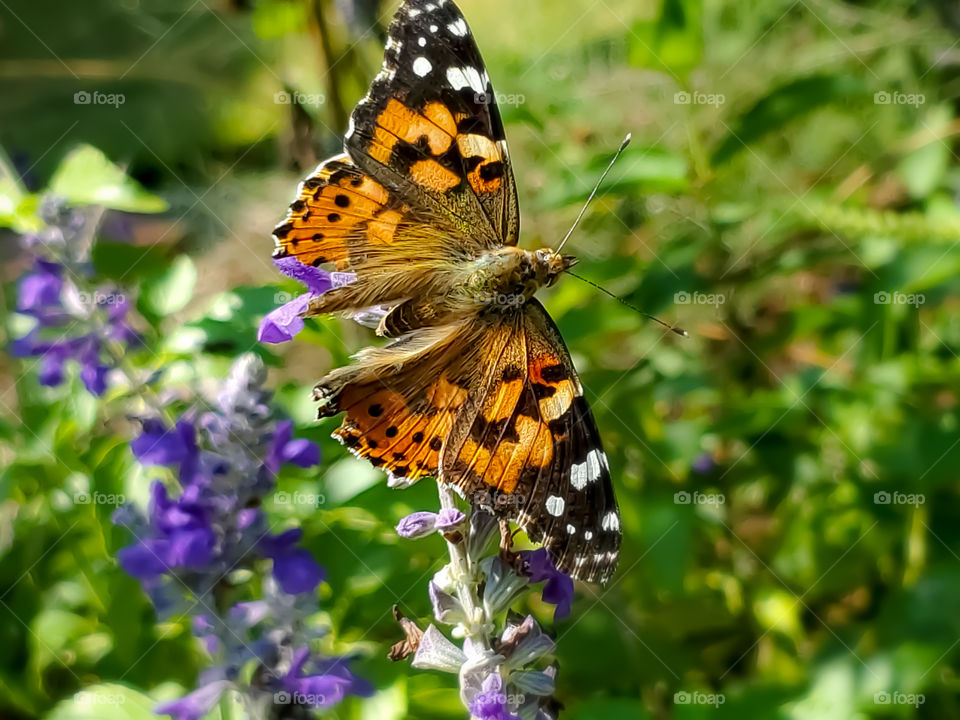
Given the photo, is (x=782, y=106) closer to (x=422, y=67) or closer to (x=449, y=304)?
(x=422, y=67)

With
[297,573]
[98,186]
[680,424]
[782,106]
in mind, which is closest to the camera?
[297,573]

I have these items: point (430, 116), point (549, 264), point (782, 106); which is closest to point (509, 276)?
point (549, 264)

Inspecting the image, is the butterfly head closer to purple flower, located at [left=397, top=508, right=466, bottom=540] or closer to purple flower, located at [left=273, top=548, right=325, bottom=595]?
purple flower, located at [left=397, top=508, right=466, bottom=540]

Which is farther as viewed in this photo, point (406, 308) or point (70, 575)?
point (70, 575)

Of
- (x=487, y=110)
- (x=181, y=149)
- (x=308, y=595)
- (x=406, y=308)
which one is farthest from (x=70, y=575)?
(x=181, y=149)

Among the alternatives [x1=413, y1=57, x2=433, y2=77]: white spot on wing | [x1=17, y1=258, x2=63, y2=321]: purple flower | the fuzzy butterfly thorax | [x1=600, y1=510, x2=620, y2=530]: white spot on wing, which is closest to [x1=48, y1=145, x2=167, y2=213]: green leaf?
[x1=17, y1=258, x2=63, y2=321]: purple flower

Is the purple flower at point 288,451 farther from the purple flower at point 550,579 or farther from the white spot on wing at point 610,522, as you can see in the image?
the white spot on wing at point 610,522

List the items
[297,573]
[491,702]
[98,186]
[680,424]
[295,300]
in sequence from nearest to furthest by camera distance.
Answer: [491,702] → [295,300] → [297,573] → [98,186] → [680,424]

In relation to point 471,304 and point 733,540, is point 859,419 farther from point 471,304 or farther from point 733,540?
point 471,304
